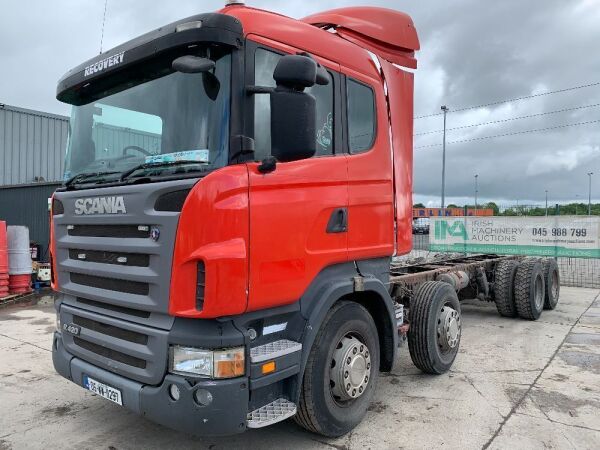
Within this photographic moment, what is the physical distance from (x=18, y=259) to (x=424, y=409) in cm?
926

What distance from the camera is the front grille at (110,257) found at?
2973mm

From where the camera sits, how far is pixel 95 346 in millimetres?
3412

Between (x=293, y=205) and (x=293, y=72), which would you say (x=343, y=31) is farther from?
(x=293, y=205)

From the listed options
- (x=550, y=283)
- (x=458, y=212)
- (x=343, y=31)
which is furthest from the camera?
(x=458, y=212)

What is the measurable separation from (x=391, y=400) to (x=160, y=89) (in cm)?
341

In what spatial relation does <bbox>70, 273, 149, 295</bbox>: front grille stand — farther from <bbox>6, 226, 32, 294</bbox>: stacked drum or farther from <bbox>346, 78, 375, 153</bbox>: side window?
<bbox>6, 226, 32, 294</bbox>: stacked drum

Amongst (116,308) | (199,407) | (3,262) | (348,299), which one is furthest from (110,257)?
(3,262)

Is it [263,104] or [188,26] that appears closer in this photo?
[188,26]

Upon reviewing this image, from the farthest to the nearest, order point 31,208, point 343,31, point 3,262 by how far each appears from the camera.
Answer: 1. point 31,208
2. point 3,262
3. point 343,31

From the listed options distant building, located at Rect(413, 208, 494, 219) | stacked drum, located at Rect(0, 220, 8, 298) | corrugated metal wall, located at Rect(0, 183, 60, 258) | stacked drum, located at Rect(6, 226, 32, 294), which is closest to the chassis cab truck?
stacked drum, located at Rect(0, 220, 8, 298)

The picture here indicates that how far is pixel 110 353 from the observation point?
10.7 feet

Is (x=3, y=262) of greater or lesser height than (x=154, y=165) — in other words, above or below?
below

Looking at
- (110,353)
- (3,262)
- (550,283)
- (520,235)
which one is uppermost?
(520,235)

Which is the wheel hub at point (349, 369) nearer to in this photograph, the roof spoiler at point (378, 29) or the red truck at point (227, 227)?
the red truck at point (227, 227)
